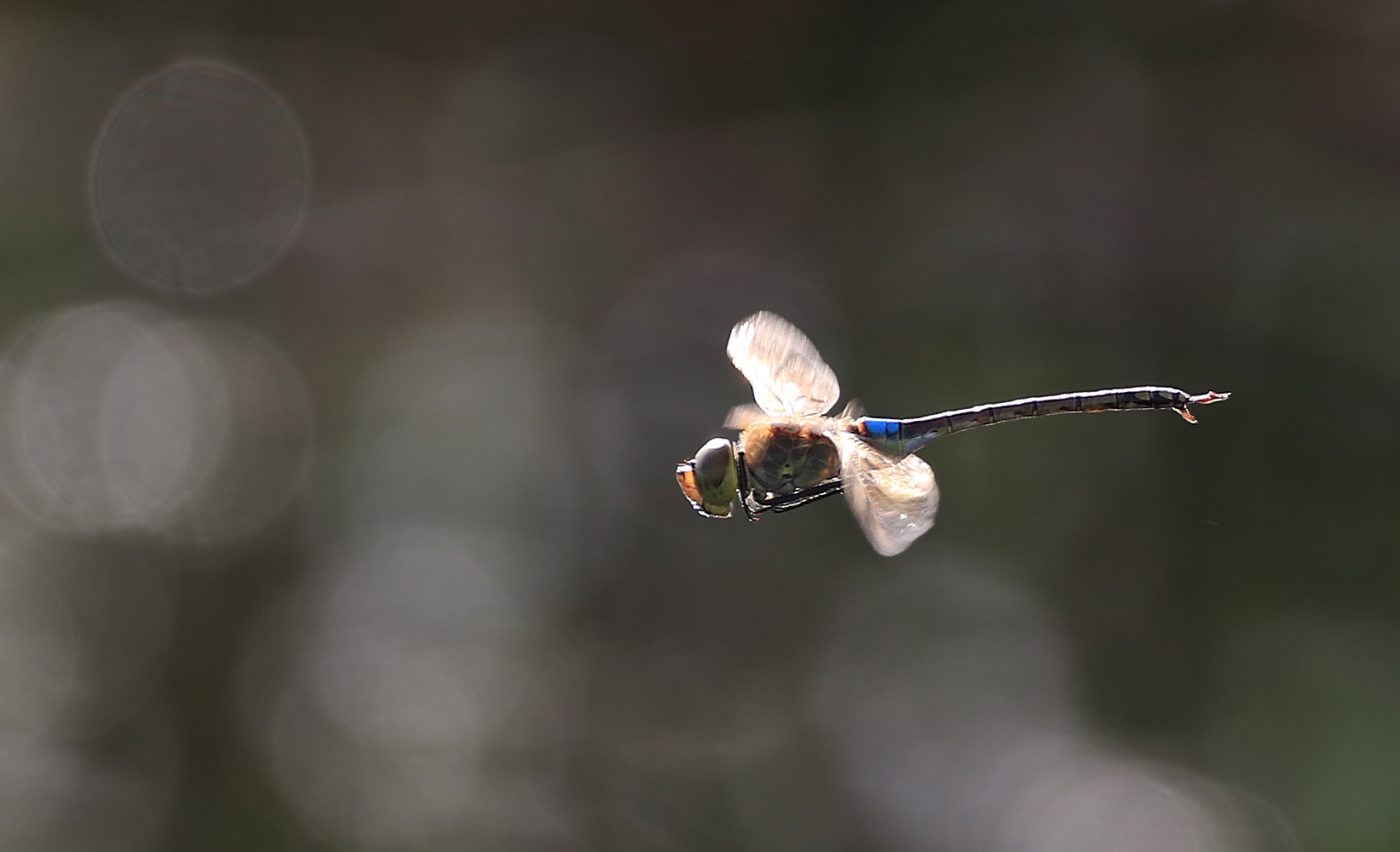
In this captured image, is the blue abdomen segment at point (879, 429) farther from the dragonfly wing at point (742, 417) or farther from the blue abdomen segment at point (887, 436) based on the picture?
the dragonfly wing at point (742, 417)

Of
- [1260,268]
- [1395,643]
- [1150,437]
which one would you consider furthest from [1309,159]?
[1395,643]

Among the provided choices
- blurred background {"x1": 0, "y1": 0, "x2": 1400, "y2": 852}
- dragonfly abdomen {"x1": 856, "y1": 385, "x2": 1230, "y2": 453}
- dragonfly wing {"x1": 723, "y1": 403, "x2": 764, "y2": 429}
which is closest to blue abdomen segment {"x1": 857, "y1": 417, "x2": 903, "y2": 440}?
dragonfly abdomen {"x1": 856, "y1": 385, "x2": 1230, "y2": 453}

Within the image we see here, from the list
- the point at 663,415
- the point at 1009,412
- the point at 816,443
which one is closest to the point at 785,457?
the point at 816,443

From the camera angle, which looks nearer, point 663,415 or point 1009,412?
point 1009,412

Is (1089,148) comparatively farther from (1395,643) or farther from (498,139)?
(498,139)

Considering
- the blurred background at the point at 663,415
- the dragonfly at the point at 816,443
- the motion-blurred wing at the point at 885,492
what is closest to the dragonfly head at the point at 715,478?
the dragonfly at the point at 816,443

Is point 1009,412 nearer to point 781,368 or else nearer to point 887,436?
point 887,436

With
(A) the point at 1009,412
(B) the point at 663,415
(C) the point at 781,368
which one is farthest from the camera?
(B) the point at 663,415
